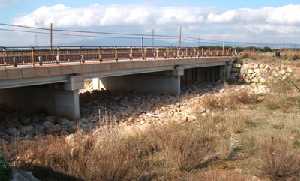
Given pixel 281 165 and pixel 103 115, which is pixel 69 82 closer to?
pixel 103 115

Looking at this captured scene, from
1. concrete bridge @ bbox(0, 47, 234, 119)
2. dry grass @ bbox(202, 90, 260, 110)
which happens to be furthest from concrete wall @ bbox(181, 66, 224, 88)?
dry grass @ bbox(202, 90, 260, 110)

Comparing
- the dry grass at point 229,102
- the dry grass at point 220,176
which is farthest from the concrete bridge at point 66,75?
the dry grass at point 220,176

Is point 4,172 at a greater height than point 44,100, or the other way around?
point 4,172

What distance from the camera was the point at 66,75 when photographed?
2192 centimetres

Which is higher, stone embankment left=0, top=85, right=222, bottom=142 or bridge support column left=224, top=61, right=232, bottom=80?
bridge support column left=224, top=61, right=232, bottom=80

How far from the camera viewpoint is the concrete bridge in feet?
65.3

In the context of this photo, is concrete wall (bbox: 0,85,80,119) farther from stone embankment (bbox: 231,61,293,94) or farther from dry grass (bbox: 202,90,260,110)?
stone embankment (bbox: 231,61,293,94)

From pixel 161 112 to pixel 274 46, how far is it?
54.9m

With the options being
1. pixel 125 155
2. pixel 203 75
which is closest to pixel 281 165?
pixel 125 155

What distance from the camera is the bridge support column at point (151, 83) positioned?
34.2 m

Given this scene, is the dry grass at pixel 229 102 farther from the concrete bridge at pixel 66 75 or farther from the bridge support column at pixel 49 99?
the bridge support column at pixel 49 99

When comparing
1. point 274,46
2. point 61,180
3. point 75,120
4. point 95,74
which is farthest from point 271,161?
point 274,46

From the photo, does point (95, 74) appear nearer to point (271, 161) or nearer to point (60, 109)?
point (60, 109)

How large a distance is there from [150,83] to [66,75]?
1291 centimetres
